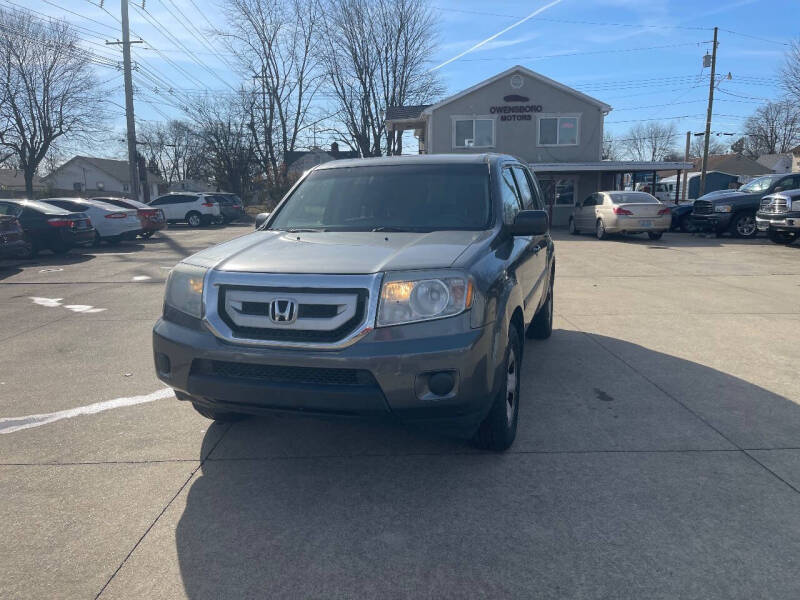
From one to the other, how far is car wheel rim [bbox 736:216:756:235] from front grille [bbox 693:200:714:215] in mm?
909

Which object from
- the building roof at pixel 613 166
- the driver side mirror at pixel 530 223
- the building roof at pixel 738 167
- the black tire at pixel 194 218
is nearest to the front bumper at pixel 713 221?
the building roof at pixel 613 166

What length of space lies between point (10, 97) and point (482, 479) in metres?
44.0

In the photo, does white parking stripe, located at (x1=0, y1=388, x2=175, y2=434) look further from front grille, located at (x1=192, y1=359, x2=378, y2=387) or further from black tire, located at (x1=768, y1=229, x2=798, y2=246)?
black tire, located at (x1=768, y1=229, x2=798, y2=246)

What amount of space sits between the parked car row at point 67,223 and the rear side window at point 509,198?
11170 millimetres

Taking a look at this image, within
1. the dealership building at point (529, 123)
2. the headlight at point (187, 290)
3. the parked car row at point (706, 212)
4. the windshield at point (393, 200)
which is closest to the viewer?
the headlight at point (187, 290)

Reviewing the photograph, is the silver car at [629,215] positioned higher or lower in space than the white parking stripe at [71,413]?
higher

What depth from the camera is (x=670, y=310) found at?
7.79 meters

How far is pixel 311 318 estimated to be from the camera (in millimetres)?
2949

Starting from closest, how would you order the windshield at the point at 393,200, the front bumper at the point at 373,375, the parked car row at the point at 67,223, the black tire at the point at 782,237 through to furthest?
1. the front bumper at the point at 373,375
2. the windshield at the point at 393,200
3. the parked car row at the point at 67,223
4. the black tire at the point at 782,237

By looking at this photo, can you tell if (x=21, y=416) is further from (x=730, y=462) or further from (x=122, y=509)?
(x=730, y=462)

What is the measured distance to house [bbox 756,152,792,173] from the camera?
7144 cm

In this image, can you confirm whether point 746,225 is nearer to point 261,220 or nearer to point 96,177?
point 261,220

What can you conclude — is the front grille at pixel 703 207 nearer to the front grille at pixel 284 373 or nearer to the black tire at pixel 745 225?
the black tire at pixel 745 225

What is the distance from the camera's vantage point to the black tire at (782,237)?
54.9 ft
